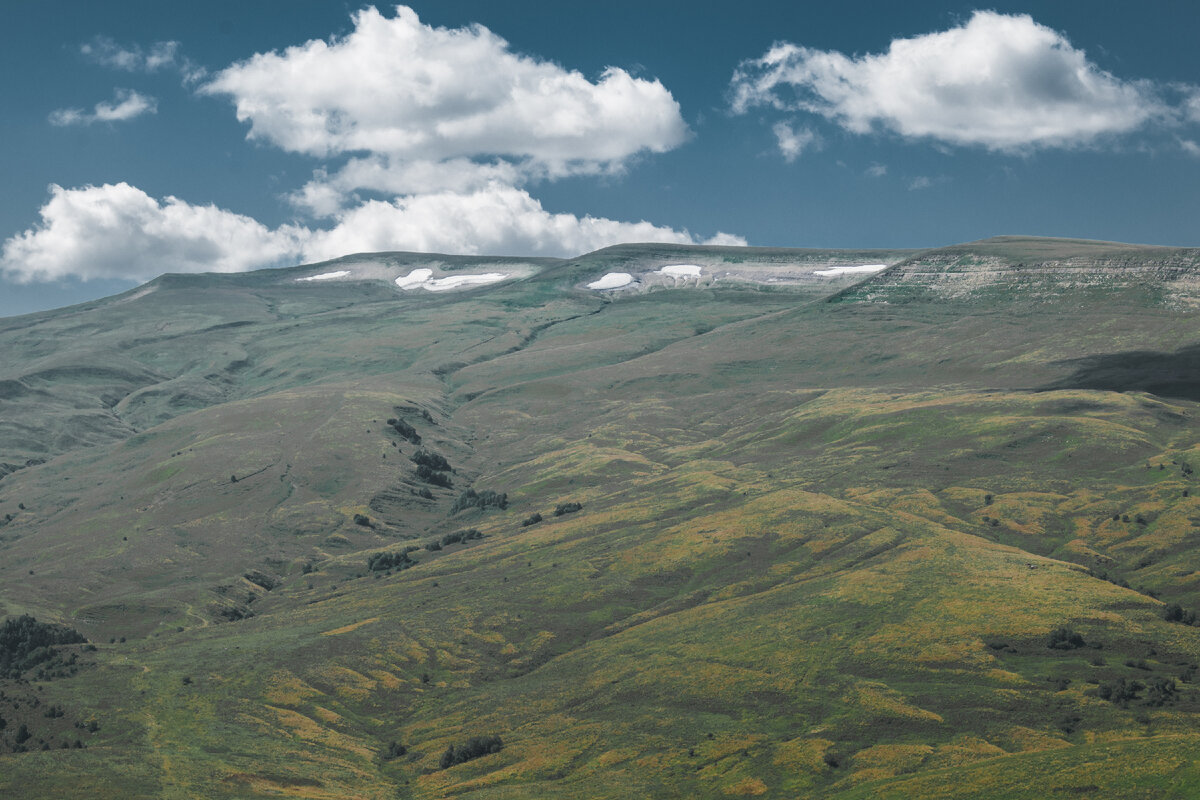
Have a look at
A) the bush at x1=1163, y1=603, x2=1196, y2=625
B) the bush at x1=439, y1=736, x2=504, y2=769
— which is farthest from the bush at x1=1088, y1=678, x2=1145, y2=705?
the bush at x1=439, y1=736, x2=504, y2=769

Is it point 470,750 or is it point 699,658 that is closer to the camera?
point 470,750

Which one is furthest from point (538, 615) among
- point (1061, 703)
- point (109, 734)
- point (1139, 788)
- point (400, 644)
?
point (1139, 788)

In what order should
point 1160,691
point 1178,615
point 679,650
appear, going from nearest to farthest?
point 1160,691
point 1178,615
point 679,650

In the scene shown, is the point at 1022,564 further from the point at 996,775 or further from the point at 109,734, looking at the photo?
the point at 109,734

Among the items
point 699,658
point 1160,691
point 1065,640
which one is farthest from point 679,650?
point 1160,691

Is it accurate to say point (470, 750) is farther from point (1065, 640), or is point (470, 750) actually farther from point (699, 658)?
point (1065, 640)

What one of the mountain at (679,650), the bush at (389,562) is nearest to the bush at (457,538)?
the mountain at (679,650)
